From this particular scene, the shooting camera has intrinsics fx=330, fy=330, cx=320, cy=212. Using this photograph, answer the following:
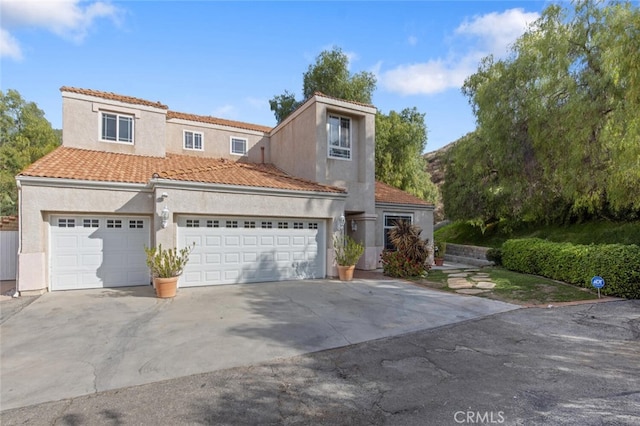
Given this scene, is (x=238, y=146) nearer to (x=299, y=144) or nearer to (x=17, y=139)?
(x=299, y=144)

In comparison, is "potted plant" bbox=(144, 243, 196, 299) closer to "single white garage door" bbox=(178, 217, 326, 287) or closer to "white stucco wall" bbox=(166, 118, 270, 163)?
"single white garage door" bbox=(178, 217, 326, 287)

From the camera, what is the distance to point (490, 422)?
11.7 ft

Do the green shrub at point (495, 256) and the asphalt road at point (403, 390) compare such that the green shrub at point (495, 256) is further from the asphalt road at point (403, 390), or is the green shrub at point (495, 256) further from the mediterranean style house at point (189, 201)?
the asphalt road at point (403, 390)

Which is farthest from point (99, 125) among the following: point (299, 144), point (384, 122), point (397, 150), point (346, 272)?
point (397, 150)

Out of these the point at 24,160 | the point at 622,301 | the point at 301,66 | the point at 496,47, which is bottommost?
the point at 622,301

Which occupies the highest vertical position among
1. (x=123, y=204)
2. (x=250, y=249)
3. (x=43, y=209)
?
(x=123, y=204)

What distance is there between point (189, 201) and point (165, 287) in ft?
9.36

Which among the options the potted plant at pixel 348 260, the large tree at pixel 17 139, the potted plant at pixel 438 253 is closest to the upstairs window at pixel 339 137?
the potted plant at pixel 348 260

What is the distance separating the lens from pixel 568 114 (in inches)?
530

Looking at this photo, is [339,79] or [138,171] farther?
[339,79]

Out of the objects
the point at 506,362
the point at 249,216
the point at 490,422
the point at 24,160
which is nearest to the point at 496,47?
the point at 249,216

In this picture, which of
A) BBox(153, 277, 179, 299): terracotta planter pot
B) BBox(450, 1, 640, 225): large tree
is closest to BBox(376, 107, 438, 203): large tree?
BBox(450, 1, 640, 225): large tree

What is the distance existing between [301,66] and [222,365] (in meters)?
26.5

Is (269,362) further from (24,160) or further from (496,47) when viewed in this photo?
(24,160)
